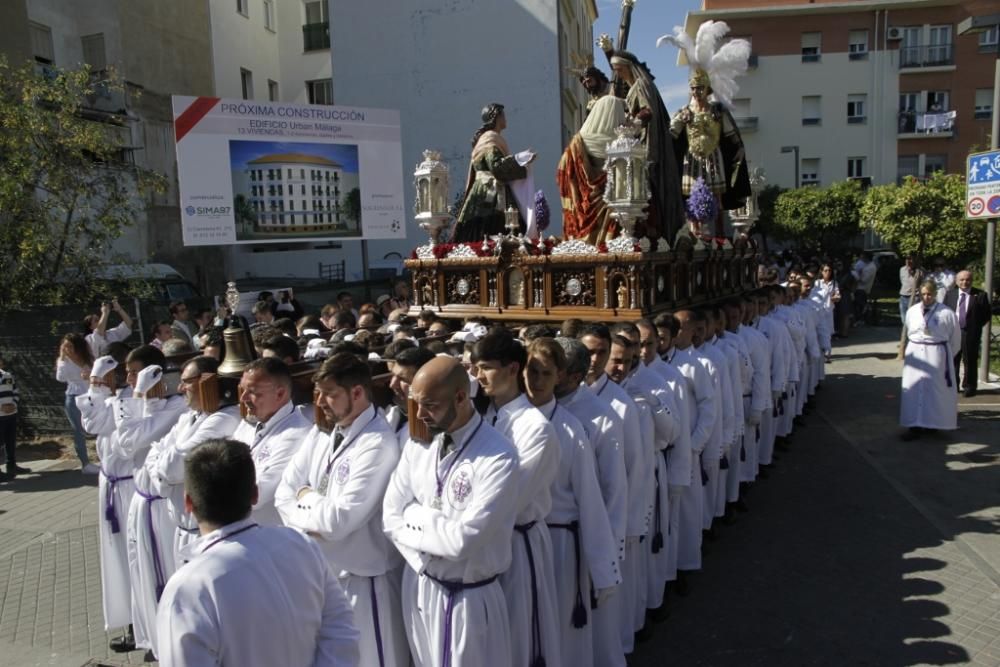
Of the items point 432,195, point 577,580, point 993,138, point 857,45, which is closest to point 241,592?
point 577,580

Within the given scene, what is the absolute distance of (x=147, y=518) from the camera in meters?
4.35

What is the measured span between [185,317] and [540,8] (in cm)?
1684

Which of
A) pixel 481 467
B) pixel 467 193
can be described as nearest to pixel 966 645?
pixel 481 467

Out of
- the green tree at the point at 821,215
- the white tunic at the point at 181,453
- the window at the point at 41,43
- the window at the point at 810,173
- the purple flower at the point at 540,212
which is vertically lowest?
the white tunic at the point at 181,453

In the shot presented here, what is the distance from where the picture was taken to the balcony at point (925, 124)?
109 feet

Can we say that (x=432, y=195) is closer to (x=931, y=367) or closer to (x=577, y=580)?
(x=931, y=367)

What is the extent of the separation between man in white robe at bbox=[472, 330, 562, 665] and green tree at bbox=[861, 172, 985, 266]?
16556 millimetres

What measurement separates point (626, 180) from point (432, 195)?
9.30ft

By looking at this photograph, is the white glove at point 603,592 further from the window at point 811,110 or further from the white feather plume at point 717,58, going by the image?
the window at point 811,110

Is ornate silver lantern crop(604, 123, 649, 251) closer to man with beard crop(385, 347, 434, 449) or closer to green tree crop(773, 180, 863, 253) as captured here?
man with beard crop(385, 347, 434, 449)

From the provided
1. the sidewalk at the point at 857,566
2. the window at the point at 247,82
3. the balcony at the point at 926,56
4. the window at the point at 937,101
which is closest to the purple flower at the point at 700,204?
the sidewalk at the point at 857,566

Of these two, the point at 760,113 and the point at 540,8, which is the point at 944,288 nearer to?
the point at 540,8

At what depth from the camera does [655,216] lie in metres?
8.06

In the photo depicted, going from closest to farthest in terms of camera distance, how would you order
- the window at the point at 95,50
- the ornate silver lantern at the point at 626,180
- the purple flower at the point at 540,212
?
the ornate silver lantern at the point at 626,180
the purple flower at the point at 540,212
the window at the point at 95,50
